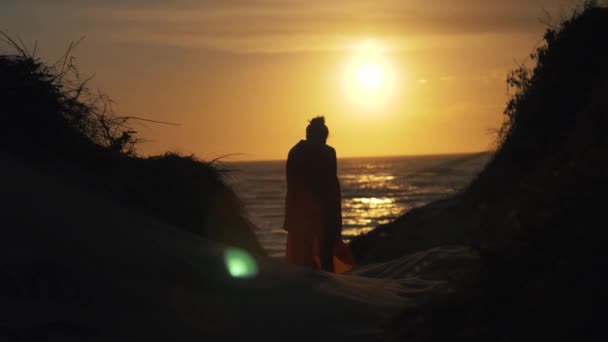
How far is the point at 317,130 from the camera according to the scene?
9.36 m

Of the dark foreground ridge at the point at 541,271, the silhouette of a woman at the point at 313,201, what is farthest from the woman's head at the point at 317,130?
the dark foreground ridge at the point at 541,271

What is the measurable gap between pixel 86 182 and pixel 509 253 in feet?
11.1

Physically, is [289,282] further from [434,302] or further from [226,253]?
[434,302]

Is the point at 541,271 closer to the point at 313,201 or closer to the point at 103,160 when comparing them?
the point at 103,160

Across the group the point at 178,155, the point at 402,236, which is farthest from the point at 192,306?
the point at 402,236

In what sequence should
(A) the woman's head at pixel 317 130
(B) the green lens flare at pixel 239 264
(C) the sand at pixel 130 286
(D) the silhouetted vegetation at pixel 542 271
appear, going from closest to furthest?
1. (D) the silhouetted vegetation at pixel 542 271
2. (C) the sand at pixel 130 286
3. (B) the green lens flare at pixel 239 264
4. (A) the woman's head at pixel 317 130

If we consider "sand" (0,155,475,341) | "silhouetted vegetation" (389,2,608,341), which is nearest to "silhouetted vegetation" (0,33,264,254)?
"sand" (0,155,475,341)

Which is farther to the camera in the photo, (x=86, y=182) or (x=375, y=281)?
(x=375, y=281)

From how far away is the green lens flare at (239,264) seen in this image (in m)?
4.64

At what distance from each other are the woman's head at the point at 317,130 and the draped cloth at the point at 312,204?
0.09m

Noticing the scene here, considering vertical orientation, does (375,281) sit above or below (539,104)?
below

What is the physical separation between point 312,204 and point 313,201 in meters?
0.05

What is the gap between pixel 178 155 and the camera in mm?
7398

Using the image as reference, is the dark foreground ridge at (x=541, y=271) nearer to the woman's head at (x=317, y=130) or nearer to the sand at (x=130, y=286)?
the sand at (x=130, y=286)
